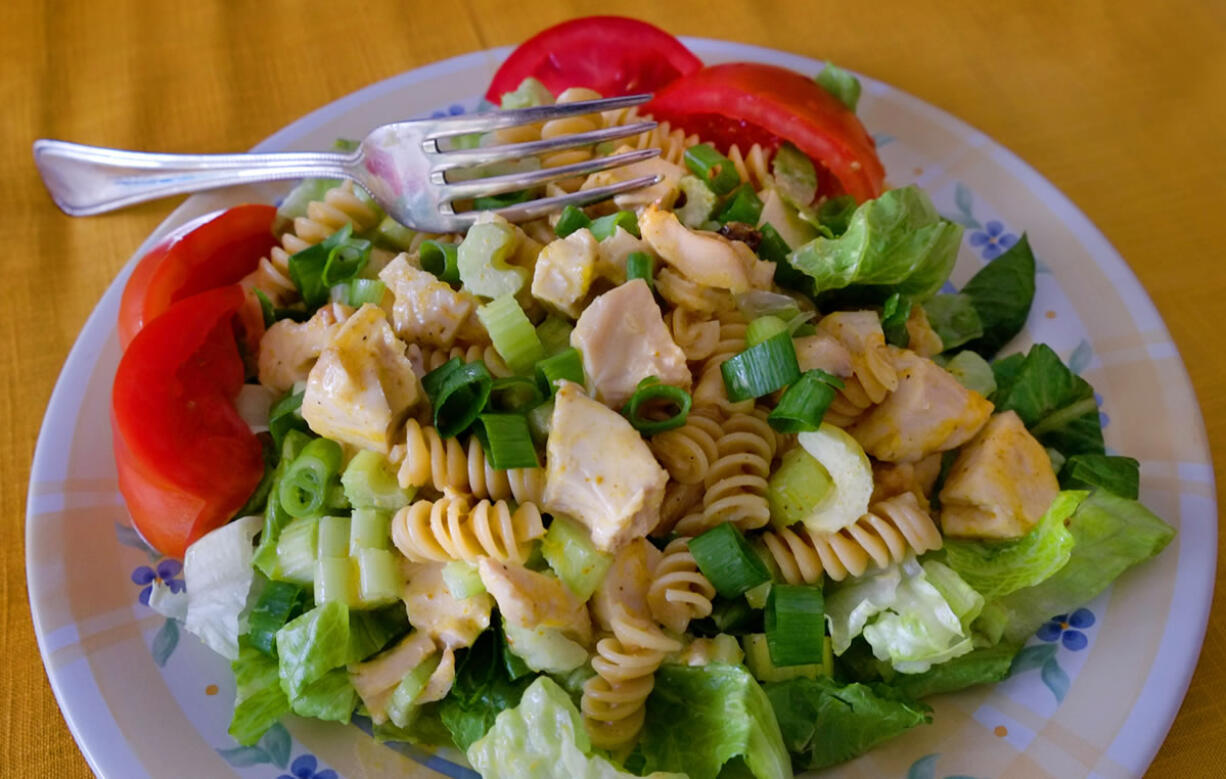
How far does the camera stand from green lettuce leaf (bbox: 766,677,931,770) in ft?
6.54

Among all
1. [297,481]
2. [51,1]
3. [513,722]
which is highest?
[51,1]

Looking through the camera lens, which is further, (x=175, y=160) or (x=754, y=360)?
(x=175, y=160)

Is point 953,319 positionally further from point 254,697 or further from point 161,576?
point 161,576

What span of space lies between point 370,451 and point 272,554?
0.35m

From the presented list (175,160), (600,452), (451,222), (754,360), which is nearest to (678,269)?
(754,360)

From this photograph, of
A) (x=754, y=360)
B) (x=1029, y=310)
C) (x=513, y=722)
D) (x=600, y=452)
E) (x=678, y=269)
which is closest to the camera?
(x=513, y=722)

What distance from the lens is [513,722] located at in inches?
75.8

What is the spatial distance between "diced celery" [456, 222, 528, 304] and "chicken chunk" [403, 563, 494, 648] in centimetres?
73

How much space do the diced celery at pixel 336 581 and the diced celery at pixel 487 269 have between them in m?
0.77

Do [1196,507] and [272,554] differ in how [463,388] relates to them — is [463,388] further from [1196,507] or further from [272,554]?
[1196,507]

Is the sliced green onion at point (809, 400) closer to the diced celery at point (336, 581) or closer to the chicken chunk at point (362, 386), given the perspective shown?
the chicken chunk at point (362, 386)

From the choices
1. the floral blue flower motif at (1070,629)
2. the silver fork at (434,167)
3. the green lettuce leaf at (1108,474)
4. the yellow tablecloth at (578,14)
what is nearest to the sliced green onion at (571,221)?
the silver fork at (434,167)

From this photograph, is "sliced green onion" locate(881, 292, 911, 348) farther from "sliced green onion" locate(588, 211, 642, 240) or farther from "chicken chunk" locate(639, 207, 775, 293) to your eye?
"sliced green onion" locate(588, 211, 642, 240)

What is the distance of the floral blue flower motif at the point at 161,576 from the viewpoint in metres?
2.31
